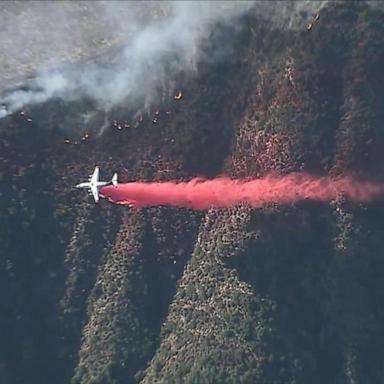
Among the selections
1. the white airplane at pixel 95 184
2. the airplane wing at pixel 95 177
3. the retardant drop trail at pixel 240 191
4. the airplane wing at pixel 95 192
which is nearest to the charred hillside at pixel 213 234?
the retardant drop trail at pixel 240 191

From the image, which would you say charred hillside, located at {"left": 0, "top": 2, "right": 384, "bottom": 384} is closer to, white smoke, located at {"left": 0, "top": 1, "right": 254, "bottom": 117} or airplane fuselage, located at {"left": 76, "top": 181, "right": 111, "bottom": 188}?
white smoke, located at {"left": 0, "top": 1, "right": 254, "bottom": 117}

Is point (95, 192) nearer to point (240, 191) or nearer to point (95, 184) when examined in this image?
point (95, 184)

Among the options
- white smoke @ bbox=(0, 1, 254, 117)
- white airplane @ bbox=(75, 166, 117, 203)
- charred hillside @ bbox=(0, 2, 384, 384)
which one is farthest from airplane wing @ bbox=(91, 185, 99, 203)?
white smoke @ bbox=(0, 1, 254, 117)

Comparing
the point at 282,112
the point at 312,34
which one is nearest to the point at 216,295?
the point at 282,112

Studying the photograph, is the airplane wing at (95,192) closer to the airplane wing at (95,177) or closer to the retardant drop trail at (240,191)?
the airplane wing at (95,177)

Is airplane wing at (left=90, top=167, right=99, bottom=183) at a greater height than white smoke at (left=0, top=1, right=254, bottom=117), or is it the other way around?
white smoke at (left=0, top=1, right=254, bottom=117)

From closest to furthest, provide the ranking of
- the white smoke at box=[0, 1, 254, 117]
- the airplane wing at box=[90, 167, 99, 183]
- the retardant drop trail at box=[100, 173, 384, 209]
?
the airplane wing at box=[90, 167, 99, 183] < the retardant drop trail at box=[100, 173, 384, 209] < the white smoke at box=[0, 1, 254, 117]
